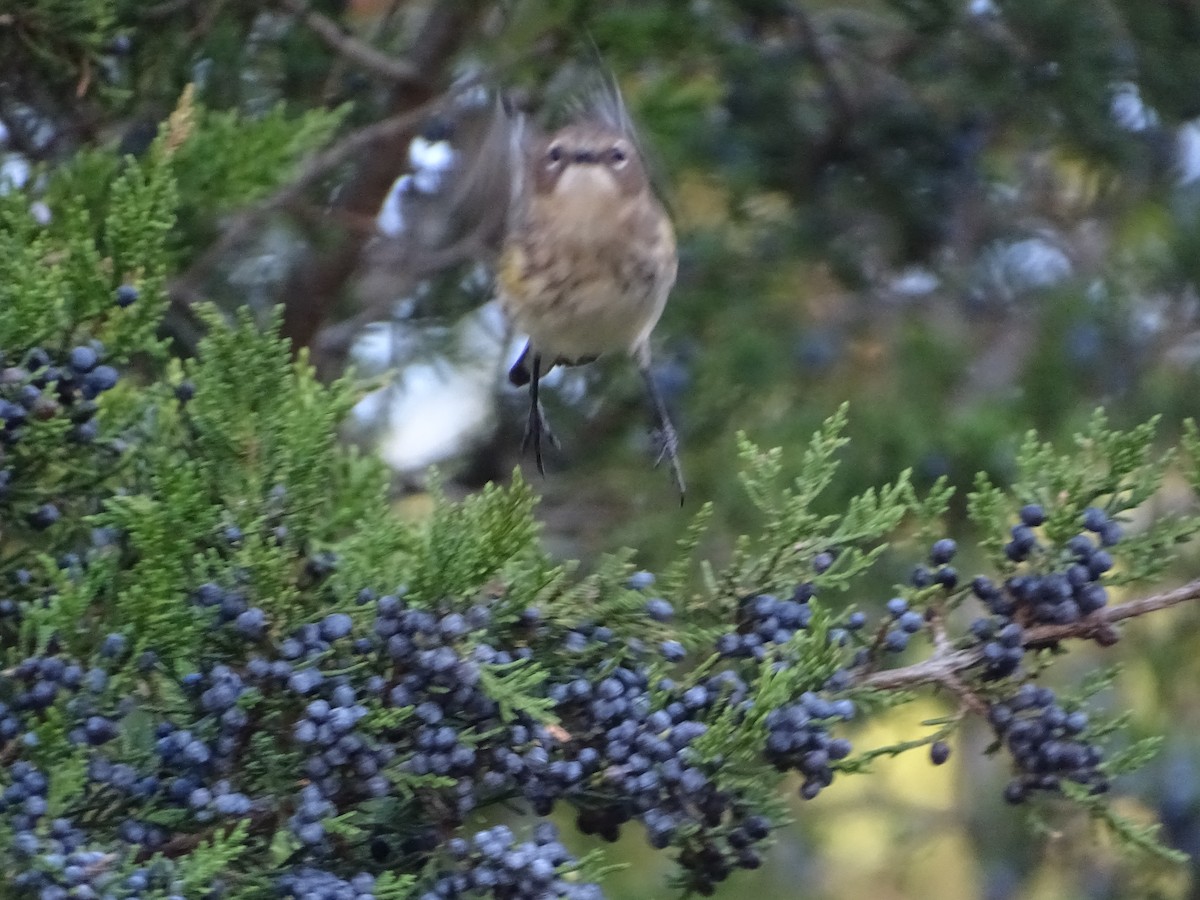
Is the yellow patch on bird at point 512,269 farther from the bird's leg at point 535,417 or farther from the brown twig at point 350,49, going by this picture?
the brown twig at point 350,49

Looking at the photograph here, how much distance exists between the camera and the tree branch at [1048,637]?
129 centimetres

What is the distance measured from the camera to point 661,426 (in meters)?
2.29

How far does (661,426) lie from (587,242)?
338mm

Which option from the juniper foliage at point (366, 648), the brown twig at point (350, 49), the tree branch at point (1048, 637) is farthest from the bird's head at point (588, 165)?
the tree branch at point (1048, 637)


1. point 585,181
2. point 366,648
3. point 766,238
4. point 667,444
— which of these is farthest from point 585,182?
point 366,648

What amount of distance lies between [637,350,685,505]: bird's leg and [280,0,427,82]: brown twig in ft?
1.85

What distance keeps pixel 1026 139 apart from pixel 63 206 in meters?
1.84

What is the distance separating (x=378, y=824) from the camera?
1.27 m

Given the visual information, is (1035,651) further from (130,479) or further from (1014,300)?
(1014,300)

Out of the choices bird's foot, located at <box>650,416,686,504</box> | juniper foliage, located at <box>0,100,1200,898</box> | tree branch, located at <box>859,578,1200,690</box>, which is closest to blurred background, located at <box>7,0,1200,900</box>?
bird's foot, located at <box>650,416,686,504</box>

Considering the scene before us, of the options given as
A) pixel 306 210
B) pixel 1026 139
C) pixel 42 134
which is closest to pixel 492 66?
pixel 306 210

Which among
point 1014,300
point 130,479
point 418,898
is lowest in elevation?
point 418,898

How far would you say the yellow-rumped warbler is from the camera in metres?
2.05

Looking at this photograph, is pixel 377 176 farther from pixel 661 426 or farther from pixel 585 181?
pixel 661 426
